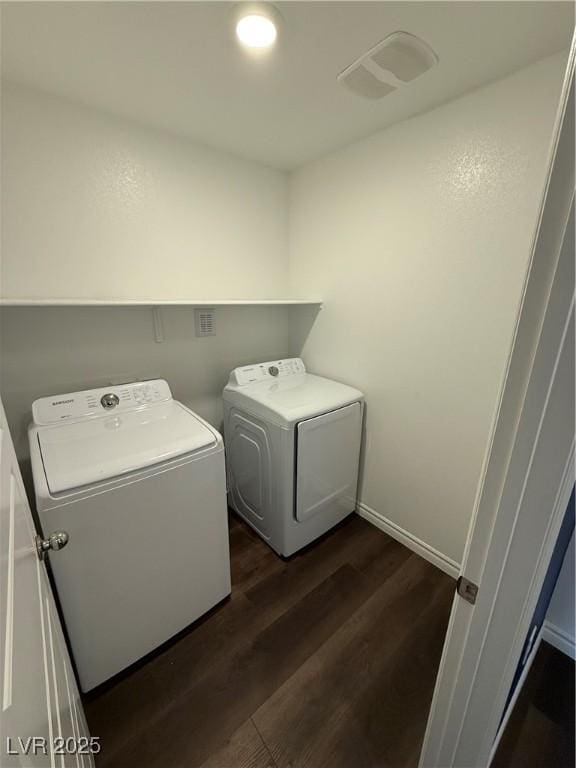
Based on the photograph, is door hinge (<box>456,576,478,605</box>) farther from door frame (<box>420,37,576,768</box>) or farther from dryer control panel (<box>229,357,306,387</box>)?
dryer control panel (<box>229,357,306,387</box>)

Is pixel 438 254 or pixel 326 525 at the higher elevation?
pixel 438 254

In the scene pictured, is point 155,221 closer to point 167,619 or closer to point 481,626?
point 167,619

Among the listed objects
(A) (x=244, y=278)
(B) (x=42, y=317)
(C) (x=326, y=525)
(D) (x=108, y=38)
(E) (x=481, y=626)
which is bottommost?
(C) (x=326, y=525)

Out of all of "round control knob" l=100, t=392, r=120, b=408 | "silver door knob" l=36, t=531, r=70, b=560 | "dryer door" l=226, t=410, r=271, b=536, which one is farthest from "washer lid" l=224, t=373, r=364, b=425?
"silver door knob" l=36, t=531, r=70, b=560

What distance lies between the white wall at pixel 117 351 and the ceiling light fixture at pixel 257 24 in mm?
1236

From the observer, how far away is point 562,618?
4.67 ft

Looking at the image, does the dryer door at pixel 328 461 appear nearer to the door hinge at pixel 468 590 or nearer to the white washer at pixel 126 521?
the white washer at pixel 126 521

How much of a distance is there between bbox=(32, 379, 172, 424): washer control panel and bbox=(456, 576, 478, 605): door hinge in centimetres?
160

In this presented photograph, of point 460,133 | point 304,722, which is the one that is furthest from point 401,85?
point 304,722

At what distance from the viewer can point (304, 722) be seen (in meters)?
1.18

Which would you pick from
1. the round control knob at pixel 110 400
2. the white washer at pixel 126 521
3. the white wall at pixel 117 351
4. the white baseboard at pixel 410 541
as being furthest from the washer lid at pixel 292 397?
the white baseboard at pixel 410 541

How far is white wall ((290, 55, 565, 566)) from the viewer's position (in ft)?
4.25

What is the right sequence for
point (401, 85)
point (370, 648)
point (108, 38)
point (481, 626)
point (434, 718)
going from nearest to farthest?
point (481, 626)
point (434, 718)
point (108, 38)
point (401, 85)
point (370, 648)

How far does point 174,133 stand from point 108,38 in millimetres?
683
